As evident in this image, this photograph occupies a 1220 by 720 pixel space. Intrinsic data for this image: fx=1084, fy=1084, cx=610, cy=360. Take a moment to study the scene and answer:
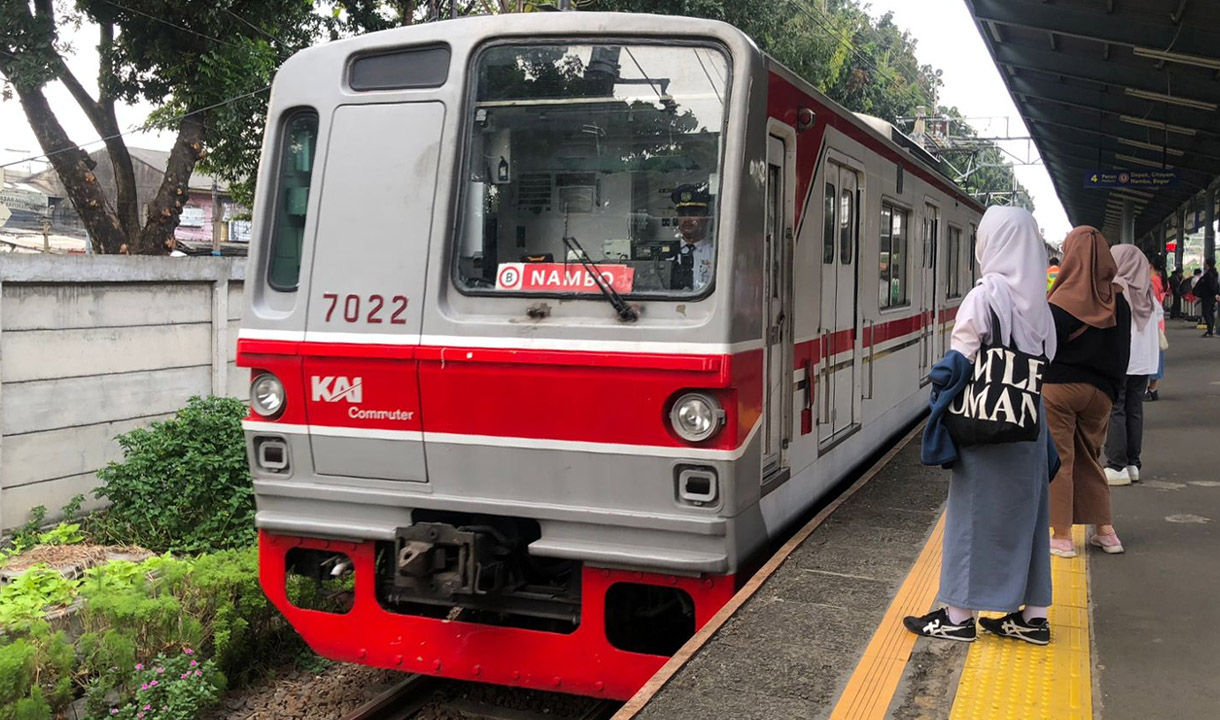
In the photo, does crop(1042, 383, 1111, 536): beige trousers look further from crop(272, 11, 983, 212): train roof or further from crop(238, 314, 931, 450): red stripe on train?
crop(272, 11, 983, 212): train roof

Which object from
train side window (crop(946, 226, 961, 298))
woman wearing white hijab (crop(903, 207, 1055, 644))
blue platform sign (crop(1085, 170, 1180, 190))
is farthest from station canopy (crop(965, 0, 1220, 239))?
woman wearing white hijab (crop(903, 207, 1055, 644))

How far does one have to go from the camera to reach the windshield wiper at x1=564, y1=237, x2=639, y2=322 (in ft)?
13.4

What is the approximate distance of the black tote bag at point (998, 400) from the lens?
3758mm

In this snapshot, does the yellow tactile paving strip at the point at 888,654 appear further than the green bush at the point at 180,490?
No

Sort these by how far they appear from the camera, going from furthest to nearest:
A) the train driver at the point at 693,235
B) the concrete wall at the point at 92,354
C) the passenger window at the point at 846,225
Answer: the concrete wall at the point at 92,354, the passenger window at the point at 846,225, the train driver at the point at 693,235

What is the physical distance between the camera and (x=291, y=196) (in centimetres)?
473

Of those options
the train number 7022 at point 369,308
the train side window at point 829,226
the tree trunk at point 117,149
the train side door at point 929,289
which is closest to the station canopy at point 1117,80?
the train side door at point 929,289

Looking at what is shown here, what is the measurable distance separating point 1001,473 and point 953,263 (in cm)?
825

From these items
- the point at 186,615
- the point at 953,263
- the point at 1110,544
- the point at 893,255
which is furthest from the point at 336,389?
the point at 953,263

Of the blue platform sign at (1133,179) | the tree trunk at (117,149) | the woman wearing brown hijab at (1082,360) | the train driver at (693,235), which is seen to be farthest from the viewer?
the blue platform sign at (1133,179)

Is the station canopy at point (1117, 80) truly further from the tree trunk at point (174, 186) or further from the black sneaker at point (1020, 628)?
the tree trunk at point (174, 186)

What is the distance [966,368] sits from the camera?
385cm

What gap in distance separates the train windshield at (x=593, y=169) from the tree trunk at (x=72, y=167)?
32.9 feet

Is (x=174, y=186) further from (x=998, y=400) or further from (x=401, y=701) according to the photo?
(x=998, y=400)
